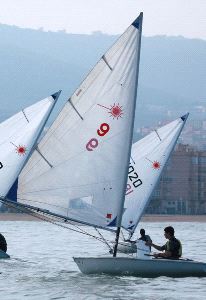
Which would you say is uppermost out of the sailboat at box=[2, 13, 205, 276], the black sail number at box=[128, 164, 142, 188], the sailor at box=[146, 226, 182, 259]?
the black sail number at box=[128, 164, 142, 188]

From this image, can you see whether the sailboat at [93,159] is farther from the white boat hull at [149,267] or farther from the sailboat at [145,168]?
the sailboat at [145,168]

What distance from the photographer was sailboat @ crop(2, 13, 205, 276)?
1409 inches

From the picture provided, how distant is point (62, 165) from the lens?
36750mm

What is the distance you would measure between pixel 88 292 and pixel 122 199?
3.68m

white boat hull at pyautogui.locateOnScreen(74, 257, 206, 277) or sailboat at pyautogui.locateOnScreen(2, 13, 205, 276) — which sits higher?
sailboat at pyautogui.locateOnScreen(2, 13, 205, 276)

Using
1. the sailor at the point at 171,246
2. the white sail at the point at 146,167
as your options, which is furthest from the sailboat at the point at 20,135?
the white sail at the point at 146,167

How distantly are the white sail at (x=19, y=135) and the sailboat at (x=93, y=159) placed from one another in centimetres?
423

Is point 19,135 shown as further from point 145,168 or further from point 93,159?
point 145,168

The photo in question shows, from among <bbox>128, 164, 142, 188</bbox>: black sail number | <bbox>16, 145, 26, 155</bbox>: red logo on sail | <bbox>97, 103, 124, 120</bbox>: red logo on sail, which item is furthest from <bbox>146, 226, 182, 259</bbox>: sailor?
<bbox>128, 164, 142, 188</bbox>: black sail number

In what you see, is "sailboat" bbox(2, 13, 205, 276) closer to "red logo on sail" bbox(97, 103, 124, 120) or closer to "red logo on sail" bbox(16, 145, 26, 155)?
"red logo on sail" bbox(97, 103, 124, 120)

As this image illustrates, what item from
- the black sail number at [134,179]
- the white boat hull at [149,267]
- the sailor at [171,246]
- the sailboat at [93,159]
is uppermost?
the black sail number at [134,179]

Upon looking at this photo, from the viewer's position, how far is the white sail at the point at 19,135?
4178cm

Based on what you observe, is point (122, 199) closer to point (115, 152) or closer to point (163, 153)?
point (115, 152)


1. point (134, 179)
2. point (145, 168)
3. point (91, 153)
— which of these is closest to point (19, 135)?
point (91, 153)
